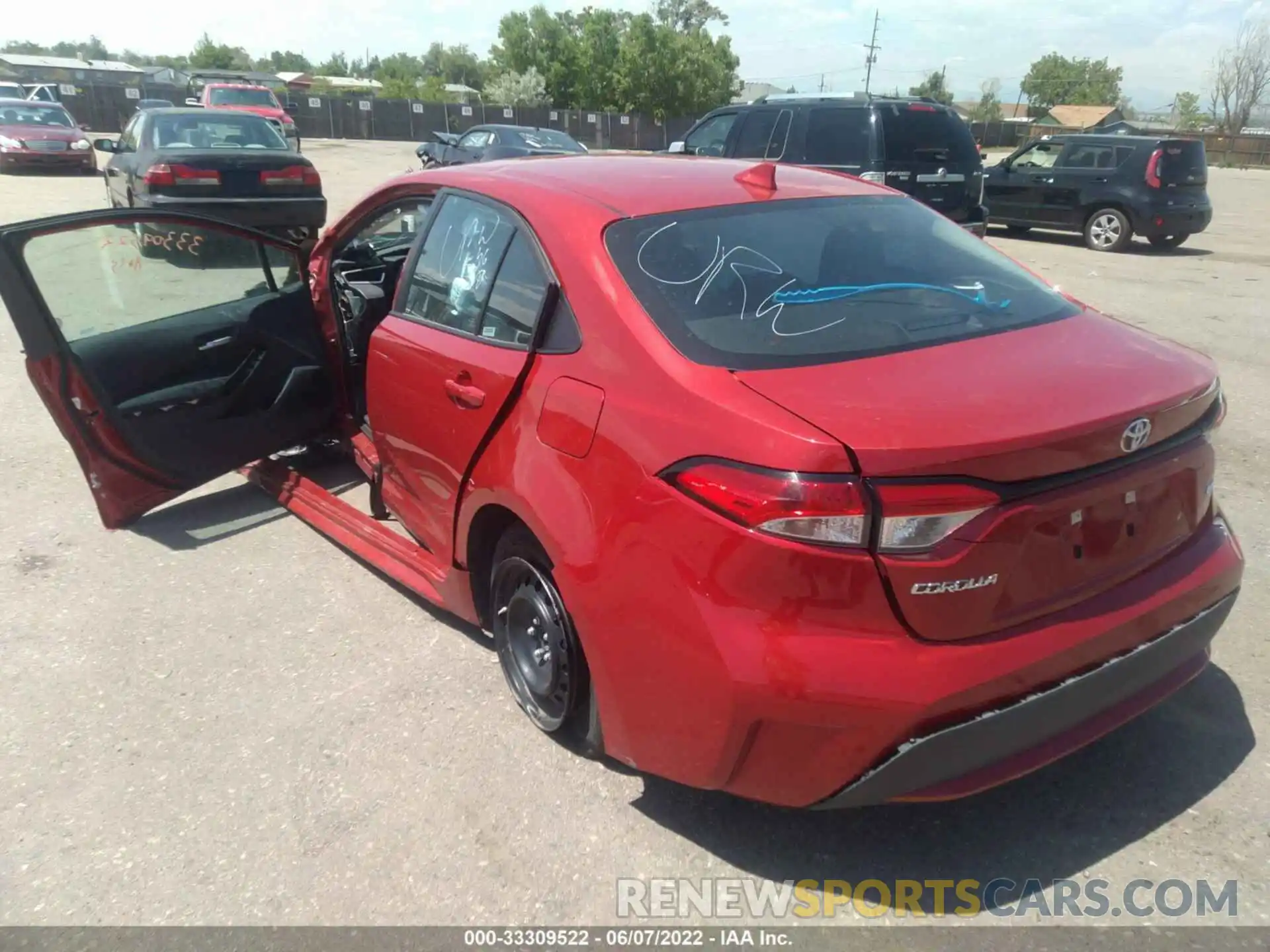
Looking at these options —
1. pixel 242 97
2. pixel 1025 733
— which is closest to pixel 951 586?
pixel 1025 733

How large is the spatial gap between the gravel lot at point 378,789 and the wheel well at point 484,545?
30 centimetres

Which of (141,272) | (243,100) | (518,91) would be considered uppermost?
(518,91)

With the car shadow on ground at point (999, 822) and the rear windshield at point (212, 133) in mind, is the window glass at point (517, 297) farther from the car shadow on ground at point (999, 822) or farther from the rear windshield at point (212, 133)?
the rear windshield at point (212, 133)

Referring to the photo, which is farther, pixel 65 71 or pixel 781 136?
pixel 65 71

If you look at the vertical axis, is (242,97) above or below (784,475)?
above

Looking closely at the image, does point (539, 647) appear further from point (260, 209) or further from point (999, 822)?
point (260, 209)

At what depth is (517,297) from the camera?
2.94m

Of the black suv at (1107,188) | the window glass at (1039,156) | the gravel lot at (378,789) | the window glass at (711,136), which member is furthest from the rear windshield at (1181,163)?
the gravel lot at (378,789)

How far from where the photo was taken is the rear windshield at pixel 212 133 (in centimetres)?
1177

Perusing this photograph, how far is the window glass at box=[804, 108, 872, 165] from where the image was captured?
34.8 feet

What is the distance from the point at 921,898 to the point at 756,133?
10.6m

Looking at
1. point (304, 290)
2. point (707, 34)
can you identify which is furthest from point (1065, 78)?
point (304, 290)

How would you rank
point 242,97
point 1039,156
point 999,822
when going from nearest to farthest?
1. point 999,822
2. point 1039,156
3. point 242,97
